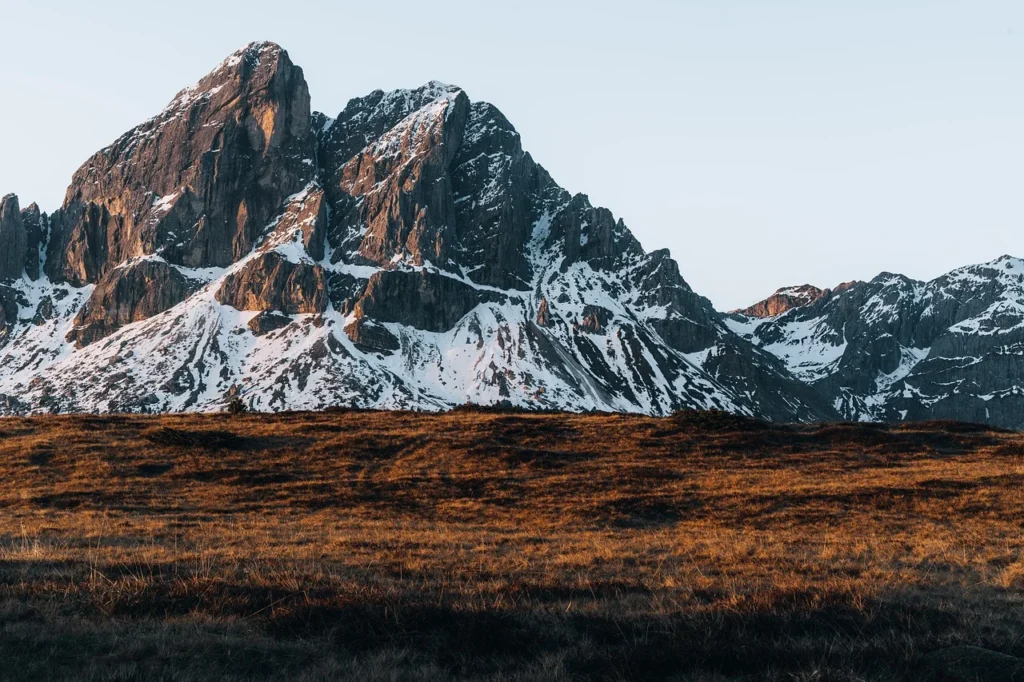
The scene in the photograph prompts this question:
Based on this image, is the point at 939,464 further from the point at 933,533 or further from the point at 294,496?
the point at 294,496

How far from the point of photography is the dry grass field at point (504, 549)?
10.4 metres

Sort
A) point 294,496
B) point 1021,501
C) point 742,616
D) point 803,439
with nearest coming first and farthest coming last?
point 742,616 → point 1021,501 → point 294,496 → point 803,439

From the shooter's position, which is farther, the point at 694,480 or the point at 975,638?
the point at 694,480

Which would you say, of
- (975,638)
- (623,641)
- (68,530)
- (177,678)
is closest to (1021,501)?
(975,638)

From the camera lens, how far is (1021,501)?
28047 mm

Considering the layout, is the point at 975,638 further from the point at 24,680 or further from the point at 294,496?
the point at 294,496

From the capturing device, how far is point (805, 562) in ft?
60.1

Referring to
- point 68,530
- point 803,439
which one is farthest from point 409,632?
point 803,439

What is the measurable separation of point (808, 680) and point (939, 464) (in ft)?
103

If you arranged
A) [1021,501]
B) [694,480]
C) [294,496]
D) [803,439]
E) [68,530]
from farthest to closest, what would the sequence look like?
[803,439] < [694,480] < [294,496] < [1021,501] < [68,530]

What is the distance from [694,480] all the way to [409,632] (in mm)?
24249

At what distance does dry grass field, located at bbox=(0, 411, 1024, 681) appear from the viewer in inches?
408

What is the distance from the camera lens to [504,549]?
20391 mm

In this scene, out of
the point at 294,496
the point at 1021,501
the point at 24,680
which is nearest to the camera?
the point at 24,680
